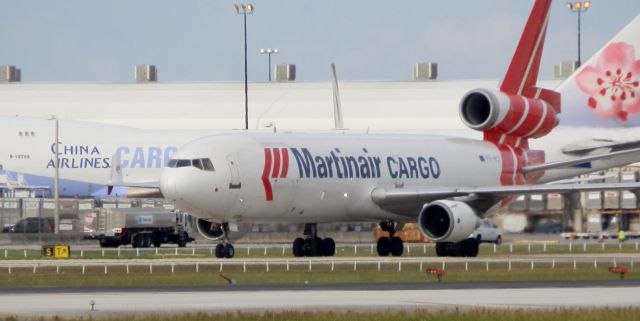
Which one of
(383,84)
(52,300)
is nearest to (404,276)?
(52,300)

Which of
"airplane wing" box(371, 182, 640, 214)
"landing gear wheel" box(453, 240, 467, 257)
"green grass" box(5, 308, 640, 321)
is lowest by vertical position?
"green grass" box(5, 308, 640, 321)

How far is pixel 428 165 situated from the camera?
2447 inches

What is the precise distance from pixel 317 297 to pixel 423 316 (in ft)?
18.9

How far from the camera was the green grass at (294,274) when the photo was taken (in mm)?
42938

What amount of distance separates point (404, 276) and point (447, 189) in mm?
→ 16210

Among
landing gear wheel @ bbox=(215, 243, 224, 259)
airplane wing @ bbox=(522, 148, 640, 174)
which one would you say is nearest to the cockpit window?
landing gear wheel @ bbox=(215, 243, 224, 259)

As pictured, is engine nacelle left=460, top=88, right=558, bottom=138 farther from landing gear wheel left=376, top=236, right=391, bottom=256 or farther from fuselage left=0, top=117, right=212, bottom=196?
fuselage left=0, top=117, right=212, bottom=196

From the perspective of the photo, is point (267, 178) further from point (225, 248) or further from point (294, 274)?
point (294, 274)

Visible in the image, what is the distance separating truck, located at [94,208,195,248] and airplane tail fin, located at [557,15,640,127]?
19.9 m

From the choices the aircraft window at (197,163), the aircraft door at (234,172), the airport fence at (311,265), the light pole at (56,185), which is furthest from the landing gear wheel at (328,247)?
the light pole at (56,185)

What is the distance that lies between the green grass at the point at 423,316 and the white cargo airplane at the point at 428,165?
23.4m

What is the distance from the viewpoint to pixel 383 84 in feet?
446

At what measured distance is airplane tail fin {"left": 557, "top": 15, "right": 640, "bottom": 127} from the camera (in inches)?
2763

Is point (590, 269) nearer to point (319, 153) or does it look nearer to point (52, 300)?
point (319, 153)
